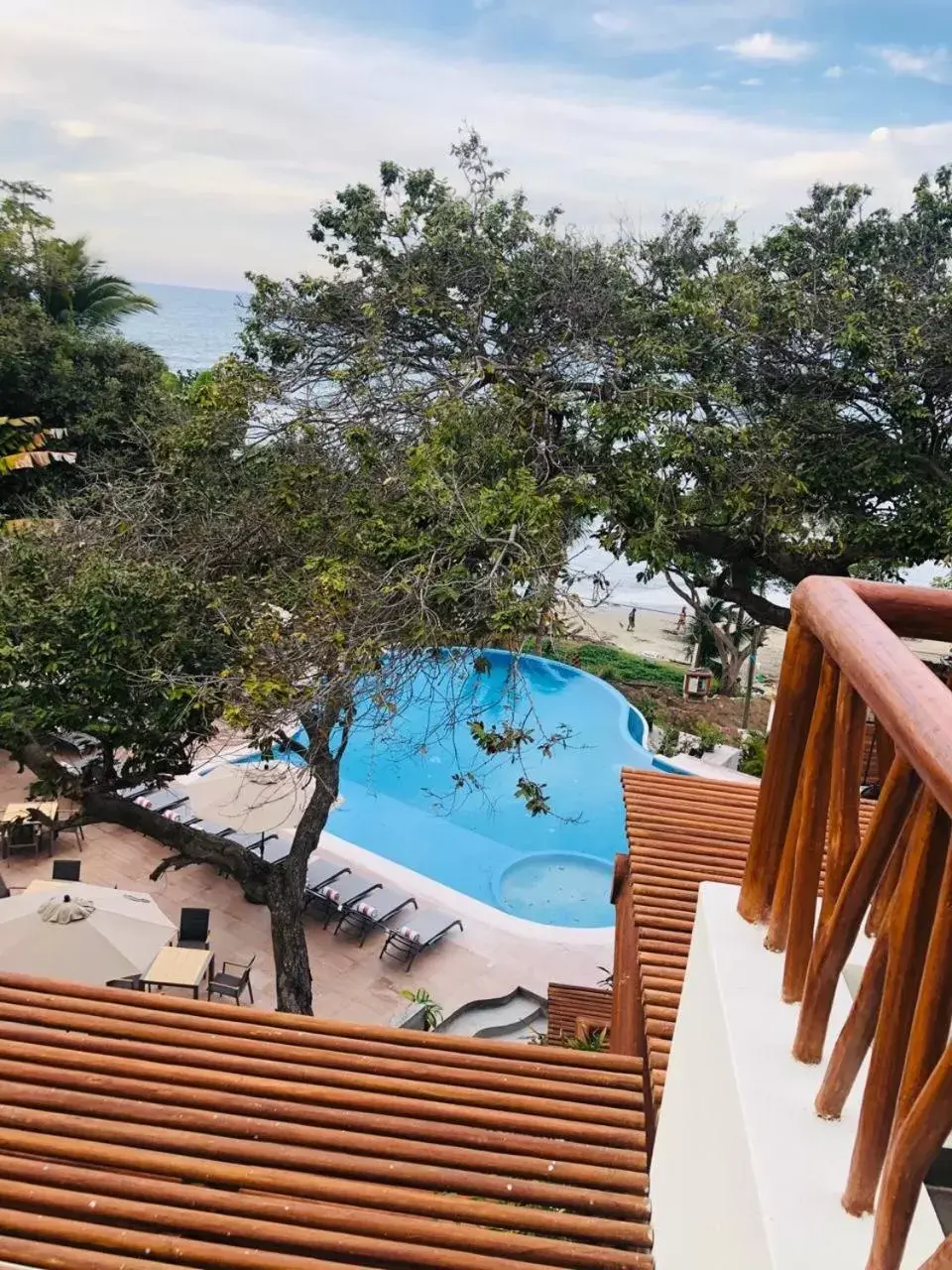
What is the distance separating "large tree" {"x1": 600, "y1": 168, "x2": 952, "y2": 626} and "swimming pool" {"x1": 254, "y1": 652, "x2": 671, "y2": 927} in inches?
139

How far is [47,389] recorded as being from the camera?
54.4ft

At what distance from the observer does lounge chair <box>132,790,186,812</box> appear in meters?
12.1

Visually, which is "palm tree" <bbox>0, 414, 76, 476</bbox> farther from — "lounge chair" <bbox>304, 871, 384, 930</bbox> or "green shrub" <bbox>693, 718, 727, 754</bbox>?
"green shrub" <bbox>693, 718, 727, 754</bbox>

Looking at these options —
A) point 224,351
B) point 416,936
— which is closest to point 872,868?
point 416,936

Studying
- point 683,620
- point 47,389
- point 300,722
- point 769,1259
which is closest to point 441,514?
point 300,722

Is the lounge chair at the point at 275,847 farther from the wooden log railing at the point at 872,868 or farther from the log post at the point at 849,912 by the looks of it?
the log post at the point at 849,912

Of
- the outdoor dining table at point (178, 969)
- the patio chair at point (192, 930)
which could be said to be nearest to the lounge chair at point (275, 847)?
the patio chair at point (192, 930)

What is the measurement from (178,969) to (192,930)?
987 mm

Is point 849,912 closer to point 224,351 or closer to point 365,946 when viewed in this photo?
point 365,946

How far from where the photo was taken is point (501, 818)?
15.9 m

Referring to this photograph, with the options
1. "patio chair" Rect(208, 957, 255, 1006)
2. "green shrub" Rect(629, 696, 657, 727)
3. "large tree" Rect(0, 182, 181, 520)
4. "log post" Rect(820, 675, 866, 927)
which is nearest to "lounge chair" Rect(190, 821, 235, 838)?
"patio chair" Rect(208, 957, 255, 1006)

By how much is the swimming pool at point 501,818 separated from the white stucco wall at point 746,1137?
9.32 metres

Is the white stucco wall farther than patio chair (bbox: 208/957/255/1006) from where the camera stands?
No

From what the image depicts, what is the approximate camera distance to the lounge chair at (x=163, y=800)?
477 inches
